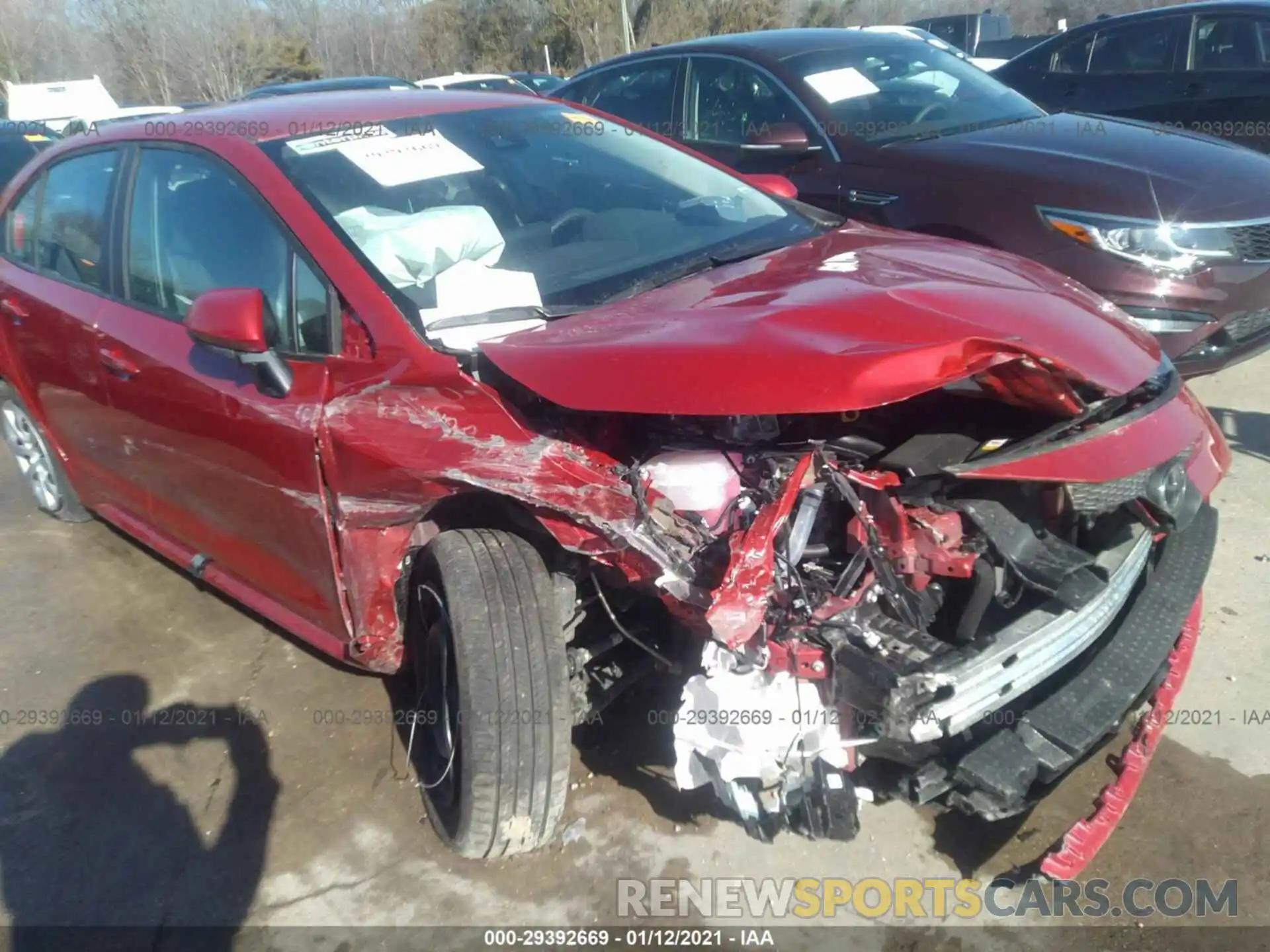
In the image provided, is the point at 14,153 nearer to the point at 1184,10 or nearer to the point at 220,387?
the point at 220,387

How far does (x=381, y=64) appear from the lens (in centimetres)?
3481

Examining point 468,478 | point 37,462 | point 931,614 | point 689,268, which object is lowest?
point 37,462

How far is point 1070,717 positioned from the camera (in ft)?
6.57

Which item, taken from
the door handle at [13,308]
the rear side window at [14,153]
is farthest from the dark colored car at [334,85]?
the door handle at [13,308]

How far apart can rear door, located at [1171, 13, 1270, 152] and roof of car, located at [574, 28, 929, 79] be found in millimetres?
3030

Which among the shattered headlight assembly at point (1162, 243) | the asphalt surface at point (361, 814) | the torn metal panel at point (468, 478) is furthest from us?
the shattered headlight assembly at point (1162, 243)

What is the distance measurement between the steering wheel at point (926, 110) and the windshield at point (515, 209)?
199 cm

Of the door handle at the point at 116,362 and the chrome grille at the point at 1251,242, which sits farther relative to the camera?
the chrome grille at the point at 1251,242

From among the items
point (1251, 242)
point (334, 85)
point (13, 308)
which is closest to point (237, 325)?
point (13, 308)

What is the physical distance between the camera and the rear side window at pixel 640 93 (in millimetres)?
5629

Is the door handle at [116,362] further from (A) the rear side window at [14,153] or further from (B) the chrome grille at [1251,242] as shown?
(A) the rear side window at [14,153]

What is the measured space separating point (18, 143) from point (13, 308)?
8.60m

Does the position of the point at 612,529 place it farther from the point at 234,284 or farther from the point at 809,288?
the point at 234,284

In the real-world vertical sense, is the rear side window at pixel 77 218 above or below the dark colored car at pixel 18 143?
above
